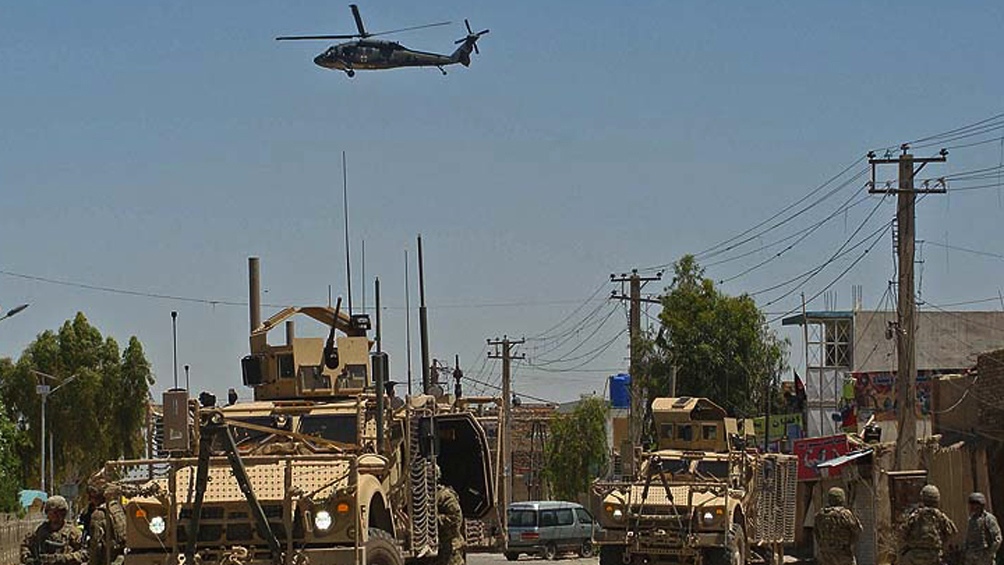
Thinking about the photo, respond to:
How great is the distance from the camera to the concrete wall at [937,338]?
63.1 meters

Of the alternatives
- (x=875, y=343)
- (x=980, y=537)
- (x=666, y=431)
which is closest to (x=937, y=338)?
(x=875, y=343)

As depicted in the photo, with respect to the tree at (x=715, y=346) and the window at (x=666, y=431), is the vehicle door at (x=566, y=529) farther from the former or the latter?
the window at (x=666, y=431)

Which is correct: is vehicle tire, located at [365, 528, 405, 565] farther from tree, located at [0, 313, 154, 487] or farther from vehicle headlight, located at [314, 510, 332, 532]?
tree, located at [0, 313, 154, 487]

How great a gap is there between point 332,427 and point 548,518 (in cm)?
2656

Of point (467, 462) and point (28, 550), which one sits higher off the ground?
point (467, 462)

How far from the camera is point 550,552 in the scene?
4419 cm

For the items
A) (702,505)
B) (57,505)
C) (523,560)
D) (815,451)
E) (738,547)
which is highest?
(57,505)

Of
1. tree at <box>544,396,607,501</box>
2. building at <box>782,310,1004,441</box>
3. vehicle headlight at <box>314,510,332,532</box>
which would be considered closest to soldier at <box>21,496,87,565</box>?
vehicle headlight at <box>314,510,332,532</box>

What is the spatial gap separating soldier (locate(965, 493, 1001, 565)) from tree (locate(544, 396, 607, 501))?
60.0 metres

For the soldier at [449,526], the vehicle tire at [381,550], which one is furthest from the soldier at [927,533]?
the vehicle tire at [381,550]

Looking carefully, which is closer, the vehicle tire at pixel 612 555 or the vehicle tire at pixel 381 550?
the vehicle tire at pixel 381 550

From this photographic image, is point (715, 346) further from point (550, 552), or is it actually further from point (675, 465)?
point (675, 465)

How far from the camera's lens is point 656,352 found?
49.3m

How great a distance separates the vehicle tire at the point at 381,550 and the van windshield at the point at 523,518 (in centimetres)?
2770
